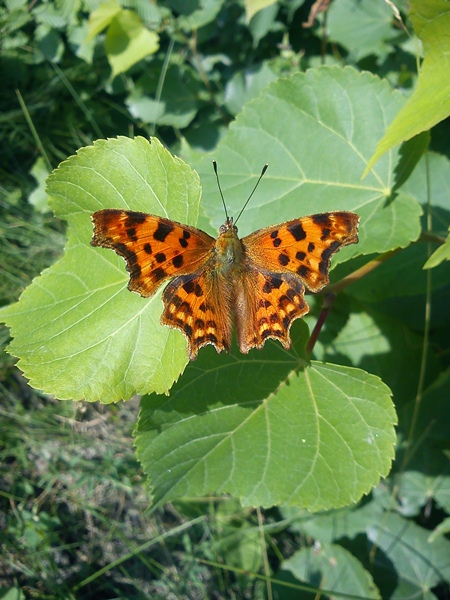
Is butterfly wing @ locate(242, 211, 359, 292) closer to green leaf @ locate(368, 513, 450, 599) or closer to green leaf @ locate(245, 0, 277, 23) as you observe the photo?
green leaf @ locate(245, 0, 277, 23)

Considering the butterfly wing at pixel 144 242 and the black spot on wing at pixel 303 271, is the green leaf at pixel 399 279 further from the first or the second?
the butterfly wing at pixel 144 242

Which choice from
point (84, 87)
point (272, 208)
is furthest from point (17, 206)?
point (272, 208)

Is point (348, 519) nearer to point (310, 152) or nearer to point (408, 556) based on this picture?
point (408, 556)

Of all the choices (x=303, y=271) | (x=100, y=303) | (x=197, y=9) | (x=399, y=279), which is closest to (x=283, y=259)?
(x=303, y=271)

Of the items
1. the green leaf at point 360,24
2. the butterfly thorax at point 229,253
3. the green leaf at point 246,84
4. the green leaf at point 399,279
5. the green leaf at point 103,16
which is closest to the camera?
the butterfly thorax at point 229,253

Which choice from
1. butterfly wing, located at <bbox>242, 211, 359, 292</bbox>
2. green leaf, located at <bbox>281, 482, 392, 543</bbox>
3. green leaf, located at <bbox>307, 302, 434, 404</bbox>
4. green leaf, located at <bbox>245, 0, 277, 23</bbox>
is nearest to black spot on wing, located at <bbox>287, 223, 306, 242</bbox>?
butterfly wing, located at <bbox>242, 211, 359, 292</bbox>

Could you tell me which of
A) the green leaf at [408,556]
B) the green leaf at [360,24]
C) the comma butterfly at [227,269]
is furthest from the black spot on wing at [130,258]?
the green leaf at [360,24]
